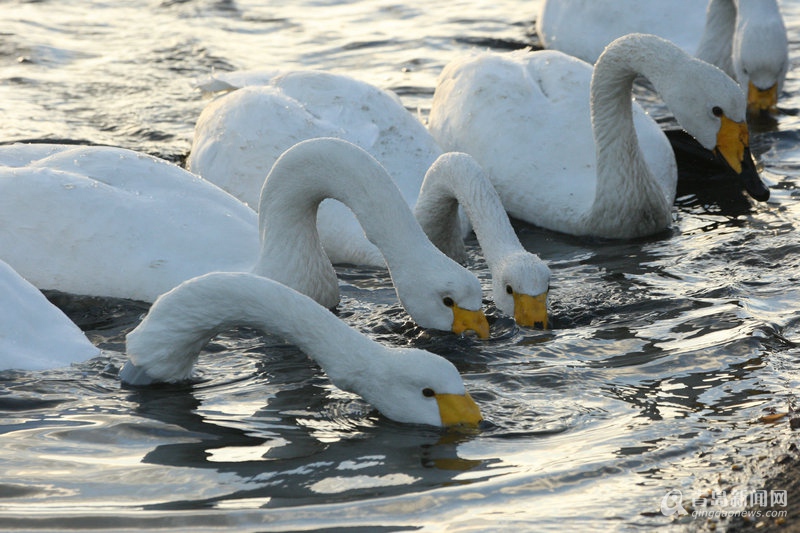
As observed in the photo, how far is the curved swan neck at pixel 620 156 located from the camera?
10.4m

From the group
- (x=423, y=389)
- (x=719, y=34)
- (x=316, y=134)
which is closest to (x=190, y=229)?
(x=316, y=134)

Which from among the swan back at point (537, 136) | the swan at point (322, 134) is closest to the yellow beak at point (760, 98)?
the swan back at point (537, 136)

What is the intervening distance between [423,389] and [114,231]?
2.84 m

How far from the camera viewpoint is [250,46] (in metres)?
14.9

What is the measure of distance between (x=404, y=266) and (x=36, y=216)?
7.93ft

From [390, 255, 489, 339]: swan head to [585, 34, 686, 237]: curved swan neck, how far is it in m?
2.66

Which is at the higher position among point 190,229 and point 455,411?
point 190,229

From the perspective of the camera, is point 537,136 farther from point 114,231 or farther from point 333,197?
point 114,231

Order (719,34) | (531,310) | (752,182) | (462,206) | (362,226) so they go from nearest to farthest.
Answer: (362,226), (531,310), (462,206), (752,182), (719,34)

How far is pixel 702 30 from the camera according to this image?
13.8 m

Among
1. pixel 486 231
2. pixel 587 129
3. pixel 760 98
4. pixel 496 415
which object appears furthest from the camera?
pixel 760 98

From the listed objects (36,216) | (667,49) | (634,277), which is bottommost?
(634,277)

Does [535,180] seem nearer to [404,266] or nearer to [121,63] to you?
[404,266]

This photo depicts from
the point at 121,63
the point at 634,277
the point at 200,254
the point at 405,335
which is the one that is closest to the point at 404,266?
the point at 405,335
